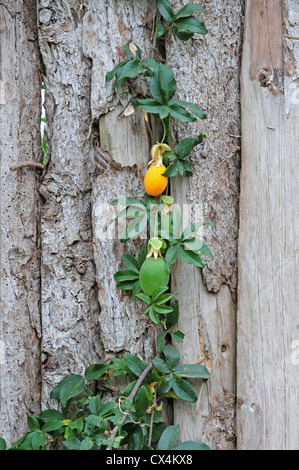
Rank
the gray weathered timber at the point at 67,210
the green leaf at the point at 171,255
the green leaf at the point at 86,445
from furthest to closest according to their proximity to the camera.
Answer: the gray weathered timber at the point at 67,210 < the green leaf at the point at 171,255 < the green leaf at the point at 86,445

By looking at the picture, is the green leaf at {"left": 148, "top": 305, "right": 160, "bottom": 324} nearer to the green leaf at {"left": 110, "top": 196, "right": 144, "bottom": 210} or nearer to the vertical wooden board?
the vertical wooden board

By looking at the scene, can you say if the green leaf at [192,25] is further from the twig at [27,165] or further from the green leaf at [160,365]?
the green leaf at [160,365]

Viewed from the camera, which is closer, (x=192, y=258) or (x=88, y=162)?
(x=192, y=258)

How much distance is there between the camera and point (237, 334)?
3.76 feet

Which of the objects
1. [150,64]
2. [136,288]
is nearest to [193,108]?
[150,64]

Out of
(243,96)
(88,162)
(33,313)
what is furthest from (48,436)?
(243,96)

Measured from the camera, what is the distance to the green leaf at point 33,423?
1.09 metres

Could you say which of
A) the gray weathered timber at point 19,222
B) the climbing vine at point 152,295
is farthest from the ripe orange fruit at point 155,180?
the gray weathered timber at point 19,222

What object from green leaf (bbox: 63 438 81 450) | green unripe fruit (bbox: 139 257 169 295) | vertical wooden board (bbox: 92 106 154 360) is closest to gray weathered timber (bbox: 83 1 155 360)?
vertical wooden board (bbox: 92 106 154 360)

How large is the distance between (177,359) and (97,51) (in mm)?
838

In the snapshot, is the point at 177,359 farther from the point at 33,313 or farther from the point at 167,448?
the point at 33,313

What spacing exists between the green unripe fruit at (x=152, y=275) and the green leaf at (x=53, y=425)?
383 mm

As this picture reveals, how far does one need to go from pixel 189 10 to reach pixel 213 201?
1.61 feet

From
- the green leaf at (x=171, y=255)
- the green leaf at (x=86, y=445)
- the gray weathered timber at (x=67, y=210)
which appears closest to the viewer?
the green leaf at (x=86, y=445)
